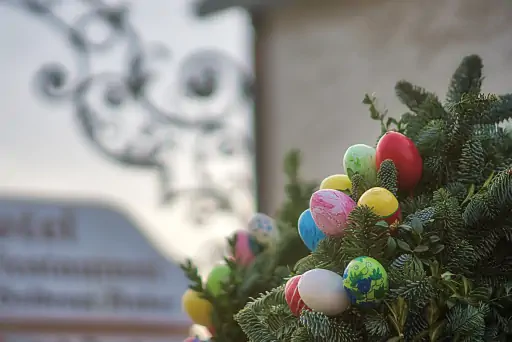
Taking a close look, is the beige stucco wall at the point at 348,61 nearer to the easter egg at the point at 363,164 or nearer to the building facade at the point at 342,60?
the building facade at the point at 342,60

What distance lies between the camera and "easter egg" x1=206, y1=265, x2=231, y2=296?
0.79 metres

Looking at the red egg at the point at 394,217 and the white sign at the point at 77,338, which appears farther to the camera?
the white sign at the point at 77,338

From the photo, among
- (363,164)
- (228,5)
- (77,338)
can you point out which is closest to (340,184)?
(363,164)

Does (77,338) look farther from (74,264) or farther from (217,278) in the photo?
(217,278)

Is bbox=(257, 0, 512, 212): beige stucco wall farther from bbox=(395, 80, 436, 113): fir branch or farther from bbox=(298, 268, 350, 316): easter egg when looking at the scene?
bbox=(298, 268, 350, 316): easter egg

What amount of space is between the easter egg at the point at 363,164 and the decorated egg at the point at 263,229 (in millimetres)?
232

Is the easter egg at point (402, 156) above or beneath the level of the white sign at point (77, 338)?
beneath

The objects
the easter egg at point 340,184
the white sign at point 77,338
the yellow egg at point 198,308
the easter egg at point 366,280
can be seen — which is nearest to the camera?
the easter egg at point 366,280

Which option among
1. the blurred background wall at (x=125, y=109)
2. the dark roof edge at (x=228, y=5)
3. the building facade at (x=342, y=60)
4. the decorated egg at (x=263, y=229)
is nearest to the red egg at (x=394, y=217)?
the decorated egg at (x=263, y=229)

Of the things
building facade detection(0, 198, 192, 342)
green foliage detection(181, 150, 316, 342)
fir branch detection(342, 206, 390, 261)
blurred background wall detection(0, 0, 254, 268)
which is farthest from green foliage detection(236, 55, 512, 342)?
building facade detection(0, 198, 192, 342)

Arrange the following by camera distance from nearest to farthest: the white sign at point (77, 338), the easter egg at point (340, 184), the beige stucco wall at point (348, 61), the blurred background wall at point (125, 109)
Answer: the easter egg at point (340, 184) < the beige stucco wall at point (348, 61) < the blurred background wall at point (125, 109) < the white sign at point (77, 338)

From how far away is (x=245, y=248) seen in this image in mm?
855

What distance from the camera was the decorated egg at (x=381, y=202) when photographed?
0.59 m

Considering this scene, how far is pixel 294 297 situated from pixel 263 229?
0.27m
